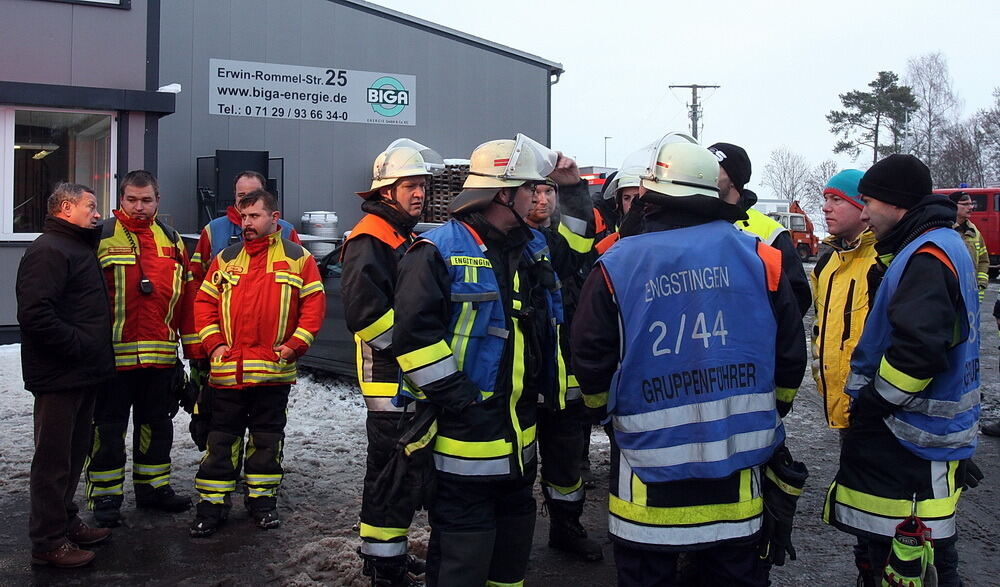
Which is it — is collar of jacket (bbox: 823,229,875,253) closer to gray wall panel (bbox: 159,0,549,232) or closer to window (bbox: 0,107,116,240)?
window (bbox: 0,107,116,240)

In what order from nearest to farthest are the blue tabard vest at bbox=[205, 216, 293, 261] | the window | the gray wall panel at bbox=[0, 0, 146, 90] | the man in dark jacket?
the man in dark jacket < the blue tabard vest at bbox=[205, 216, 293, 261] < the gray wall panel at bbox=[0, 0, 146, 90] < the window

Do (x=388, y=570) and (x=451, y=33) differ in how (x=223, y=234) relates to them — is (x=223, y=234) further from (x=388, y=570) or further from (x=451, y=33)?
(x=451, y=33)

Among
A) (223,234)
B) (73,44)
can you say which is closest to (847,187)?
(223,234)

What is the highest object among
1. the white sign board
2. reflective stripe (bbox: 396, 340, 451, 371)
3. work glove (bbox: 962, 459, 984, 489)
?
the white sign board

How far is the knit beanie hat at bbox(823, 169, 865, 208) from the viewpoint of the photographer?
14.4 feet

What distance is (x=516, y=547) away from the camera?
3.68 m

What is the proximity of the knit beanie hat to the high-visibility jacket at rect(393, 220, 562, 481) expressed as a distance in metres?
1.80

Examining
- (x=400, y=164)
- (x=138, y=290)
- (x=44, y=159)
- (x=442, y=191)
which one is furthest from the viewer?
(x=442, y=191)

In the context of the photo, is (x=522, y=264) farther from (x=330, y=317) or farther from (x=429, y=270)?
(x=330, y=317)

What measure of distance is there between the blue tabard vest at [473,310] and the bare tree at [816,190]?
199 feet

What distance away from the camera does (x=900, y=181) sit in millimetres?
3689

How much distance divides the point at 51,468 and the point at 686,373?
11.1 feet

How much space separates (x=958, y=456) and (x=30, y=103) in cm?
1120

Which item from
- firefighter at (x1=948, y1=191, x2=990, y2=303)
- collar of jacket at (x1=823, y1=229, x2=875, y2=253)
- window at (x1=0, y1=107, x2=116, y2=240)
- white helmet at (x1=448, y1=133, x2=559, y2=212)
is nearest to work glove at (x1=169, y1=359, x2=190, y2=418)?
white helmet at (x1=448, y1=133, x2=559, y2=212)
